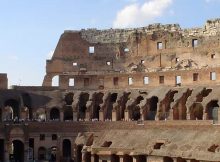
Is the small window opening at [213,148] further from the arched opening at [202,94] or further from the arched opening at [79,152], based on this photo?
the arched opening at [79,152]

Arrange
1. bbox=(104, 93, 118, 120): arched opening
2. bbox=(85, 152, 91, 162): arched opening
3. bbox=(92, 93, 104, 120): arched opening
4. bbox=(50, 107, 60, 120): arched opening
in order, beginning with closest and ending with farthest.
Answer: bbox=(85, 152, 91, 162): arched opening → bbox=(104, 93, 118, 120): arched opening → bbox=(92, 93, 104, 120): arched opening → bbox=(50, 107, 60, 120): arched opening

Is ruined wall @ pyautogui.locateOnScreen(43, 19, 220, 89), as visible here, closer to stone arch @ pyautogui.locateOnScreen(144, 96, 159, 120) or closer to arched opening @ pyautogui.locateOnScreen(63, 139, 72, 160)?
stone arch @ pyautogui.locateOnScreen(144, 96, 159, 120)

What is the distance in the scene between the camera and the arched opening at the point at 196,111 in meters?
54.5

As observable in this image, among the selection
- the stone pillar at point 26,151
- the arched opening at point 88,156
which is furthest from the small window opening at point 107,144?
the stone pillar at point 26,151

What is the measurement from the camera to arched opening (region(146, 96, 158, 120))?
5941 cm

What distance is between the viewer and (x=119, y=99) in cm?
6069

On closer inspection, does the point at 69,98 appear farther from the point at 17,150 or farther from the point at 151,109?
the point at 151,109

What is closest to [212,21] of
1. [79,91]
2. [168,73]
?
[168,73]

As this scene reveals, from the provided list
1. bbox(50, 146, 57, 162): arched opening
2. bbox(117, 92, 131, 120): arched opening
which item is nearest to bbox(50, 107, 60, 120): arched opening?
bbox(50, 146, 57, 162): arched opening

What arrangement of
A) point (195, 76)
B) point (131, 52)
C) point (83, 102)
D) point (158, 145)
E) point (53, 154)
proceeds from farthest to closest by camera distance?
1. point (131, 52)
2. point (83, 102)
3. point (53, 154)
4. point (195, 76)
5. point (158, 145)

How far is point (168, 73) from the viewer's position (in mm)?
61281

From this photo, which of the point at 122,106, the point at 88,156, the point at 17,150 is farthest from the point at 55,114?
the point at 88,156

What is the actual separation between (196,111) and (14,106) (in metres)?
22.7

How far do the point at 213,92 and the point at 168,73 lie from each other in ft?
26.4
